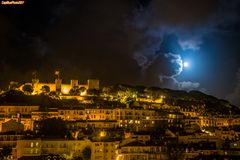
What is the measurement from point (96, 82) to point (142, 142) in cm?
3152

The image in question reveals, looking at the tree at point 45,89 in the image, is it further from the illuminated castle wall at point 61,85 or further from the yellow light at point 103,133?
the yellow light at point 103,133

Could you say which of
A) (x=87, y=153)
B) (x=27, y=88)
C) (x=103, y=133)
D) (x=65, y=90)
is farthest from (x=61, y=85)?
(x=87, y=153)

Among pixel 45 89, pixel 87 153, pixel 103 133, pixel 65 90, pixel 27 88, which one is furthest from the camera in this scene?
pixel 65 90

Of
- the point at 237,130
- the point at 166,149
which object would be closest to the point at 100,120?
the point at 166,149

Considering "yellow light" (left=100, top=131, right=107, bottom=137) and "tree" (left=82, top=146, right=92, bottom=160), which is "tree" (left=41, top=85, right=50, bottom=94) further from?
"tree" (left=82, top=146, right=92, bottom=160)

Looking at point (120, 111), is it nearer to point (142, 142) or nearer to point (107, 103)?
point (107, 103)

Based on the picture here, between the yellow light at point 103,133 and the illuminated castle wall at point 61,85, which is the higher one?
the illuminated castle wall at point 61,85

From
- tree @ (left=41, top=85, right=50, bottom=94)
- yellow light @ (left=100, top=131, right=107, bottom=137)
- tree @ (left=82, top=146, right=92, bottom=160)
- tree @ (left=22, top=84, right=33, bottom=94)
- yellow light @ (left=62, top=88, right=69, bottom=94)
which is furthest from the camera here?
yellow light @ (left=62, top=88, right=69, bottom=94)

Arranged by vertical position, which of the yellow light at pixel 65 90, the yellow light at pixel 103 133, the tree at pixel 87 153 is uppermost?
the yellow light at pixel 65 90

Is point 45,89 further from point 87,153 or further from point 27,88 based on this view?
point 87,153

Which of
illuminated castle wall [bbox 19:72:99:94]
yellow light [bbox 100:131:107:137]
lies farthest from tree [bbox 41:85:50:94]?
yellow light [bbox 100:131:107:137]

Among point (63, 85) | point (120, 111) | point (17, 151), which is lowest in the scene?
point (17, 151)

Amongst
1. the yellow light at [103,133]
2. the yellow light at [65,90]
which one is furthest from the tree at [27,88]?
the yellow light at [103,133]

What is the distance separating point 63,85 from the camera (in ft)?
216
